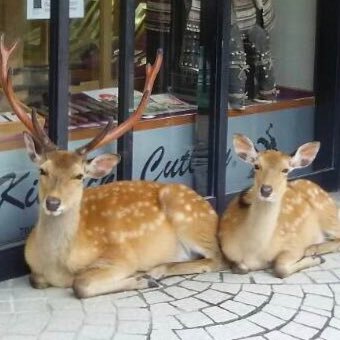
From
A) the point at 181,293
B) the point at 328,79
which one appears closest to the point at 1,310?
the point at 181,293

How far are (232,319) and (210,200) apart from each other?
1.49 meters

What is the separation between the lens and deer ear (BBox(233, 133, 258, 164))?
4773mm

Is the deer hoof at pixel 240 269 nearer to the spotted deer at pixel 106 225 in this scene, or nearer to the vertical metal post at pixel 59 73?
the spotted deer at pixel 106 225

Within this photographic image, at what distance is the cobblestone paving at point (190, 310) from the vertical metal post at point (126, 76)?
0.79 m

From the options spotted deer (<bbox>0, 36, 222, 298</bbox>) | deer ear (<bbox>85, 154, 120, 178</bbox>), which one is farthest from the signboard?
deer ear (<bbox>85, 154, 120, 178</bbox>)

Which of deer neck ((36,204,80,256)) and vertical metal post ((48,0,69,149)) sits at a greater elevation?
vertical metal post ((48,0,69,149))

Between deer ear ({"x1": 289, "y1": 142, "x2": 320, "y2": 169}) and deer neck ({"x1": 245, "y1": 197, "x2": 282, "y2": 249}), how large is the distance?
→ 21 centimetres

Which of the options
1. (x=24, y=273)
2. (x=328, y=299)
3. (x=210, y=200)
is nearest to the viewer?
(x=328, y=299)

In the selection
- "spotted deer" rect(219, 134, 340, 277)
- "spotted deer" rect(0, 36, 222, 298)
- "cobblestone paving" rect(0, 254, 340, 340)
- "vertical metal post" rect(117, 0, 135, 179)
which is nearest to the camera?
"cobblestone paving" rect(0, 254, 340, 340)

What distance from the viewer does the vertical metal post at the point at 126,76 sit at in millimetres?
5133

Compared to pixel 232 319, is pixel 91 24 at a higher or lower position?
higher

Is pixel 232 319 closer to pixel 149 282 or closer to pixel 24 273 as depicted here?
pixel 149 282

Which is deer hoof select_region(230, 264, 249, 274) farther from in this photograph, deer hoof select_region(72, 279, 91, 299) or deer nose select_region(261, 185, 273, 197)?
deer hoof select_region(72, 279, 91, 299)

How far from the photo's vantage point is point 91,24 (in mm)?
5281
